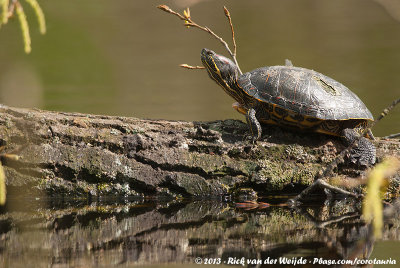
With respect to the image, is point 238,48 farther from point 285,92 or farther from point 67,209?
point 67,209

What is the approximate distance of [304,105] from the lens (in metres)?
3.88

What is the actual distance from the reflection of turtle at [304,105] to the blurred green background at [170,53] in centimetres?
228

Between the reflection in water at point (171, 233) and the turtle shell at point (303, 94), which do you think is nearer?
the reflection in water at point (171, 233)

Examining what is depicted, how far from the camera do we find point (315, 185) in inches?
142

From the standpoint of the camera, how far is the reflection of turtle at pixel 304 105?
12.6 ft

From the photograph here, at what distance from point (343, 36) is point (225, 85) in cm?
923

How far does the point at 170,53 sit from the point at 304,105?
812 cm

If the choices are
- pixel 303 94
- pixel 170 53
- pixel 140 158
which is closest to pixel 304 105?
pixel 303 94

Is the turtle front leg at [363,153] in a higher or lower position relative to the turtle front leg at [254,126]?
lower

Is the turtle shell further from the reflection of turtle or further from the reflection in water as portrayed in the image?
the reflection in water

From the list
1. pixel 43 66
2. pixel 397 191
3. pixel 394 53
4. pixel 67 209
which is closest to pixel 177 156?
pixel 67 209

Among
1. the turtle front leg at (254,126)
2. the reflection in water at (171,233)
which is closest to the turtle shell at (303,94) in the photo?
the turtle front leg at (254,126)

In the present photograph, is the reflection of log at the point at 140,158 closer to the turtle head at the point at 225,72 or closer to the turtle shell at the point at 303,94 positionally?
the turtle shell at the point at 303,94

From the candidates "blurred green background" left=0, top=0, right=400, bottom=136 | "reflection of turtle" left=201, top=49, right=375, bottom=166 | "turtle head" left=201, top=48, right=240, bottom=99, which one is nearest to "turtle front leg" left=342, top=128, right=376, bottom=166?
"reflection of turtle" left=201, top=49, right=375, bottom=166
